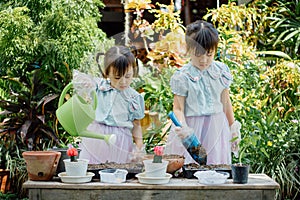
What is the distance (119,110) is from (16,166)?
2373 mm

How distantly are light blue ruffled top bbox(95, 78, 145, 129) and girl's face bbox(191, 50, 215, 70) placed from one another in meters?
0.34

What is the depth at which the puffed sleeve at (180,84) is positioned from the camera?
292 centimetres

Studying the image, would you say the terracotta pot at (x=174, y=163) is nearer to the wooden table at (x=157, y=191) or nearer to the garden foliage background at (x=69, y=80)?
the wooden table at (x=157, y=191)

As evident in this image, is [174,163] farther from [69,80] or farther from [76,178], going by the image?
[69,80]

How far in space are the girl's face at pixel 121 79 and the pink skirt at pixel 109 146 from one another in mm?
207

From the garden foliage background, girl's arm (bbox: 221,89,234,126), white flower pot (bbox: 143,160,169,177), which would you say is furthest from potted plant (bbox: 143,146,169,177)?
the garden foliage background

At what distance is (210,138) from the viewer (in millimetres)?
2998

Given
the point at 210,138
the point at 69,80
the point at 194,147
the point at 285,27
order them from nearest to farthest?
the point at 194,147 < the point at 210,138 < the point at 69,80 < the point at 285,27

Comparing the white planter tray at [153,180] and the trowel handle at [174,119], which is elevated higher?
the trowel handle at [174,119]

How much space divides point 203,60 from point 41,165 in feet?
3.05

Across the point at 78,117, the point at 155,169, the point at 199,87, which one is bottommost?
the point at 155,169

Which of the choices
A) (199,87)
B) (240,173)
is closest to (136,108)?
(199,87)

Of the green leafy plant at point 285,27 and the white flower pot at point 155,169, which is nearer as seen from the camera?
the white flower pot at point 155,169

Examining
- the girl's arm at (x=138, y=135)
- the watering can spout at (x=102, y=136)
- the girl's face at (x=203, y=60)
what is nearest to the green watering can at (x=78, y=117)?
the watering can spout at (x=102, y=136)
